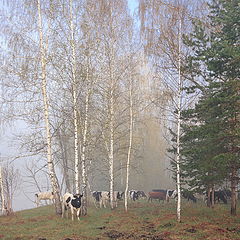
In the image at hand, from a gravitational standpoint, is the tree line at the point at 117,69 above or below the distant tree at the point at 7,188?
above

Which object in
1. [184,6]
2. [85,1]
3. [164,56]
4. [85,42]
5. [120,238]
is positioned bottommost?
[120,238]

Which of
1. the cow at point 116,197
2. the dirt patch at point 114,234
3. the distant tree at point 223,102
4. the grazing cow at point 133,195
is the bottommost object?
the grazing cow at point 133,195

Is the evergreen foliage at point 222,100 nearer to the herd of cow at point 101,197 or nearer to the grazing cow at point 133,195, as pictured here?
the herd of cow at point 101,197

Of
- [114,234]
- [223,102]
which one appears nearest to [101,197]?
[114,234]

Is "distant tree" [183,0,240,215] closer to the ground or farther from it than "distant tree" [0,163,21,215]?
farther from it

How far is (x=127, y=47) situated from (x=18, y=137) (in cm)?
1014

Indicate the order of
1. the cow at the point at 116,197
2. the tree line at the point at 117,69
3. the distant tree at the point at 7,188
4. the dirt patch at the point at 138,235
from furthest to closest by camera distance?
the cow at the point at 116,197
the distant tree at the point at 7,188
the tree line at the point at 117,69
the dirt patch at the point at 138,235

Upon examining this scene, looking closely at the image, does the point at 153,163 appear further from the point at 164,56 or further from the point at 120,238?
the point at 120,238

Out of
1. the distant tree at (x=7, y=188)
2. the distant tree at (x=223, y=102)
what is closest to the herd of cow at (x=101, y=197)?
the distant tree at (x=7, y=188)

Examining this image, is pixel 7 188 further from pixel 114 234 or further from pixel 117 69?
pixel 114 234

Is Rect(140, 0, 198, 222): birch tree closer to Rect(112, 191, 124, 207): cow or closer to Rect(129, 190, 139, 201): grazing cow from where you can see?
Rect(112, 191, 124, 207): cow

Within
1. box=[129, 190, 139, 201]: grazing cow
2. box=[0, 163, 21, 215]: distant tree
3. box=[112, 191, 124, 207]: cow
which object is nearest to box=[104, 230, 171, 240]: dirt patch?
box=[0, 163, 21, 215]: distant tree

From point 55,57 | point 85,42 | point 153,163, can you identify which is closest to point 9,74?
point 55,57

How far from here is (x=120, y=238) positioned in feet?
33.0
